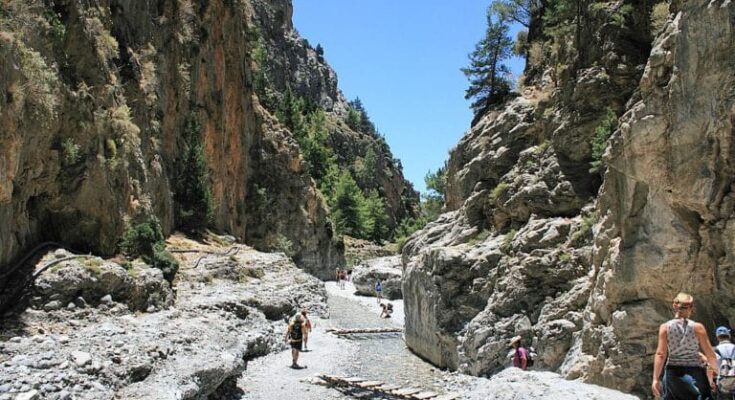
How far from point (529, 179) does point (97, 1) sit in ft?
75.9

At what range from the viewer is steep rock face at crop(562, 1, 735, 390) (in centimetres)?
1148

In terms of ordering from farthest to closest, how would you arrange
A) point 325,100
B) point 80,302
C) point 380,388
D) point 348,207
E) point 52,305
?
point 325,100 → point 348,207 → point 380,388 → point 80,302 → point 52,305

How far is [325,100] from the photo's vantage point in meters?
146

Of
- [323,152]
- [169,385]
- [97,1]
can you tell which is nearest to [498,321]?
[169,385]

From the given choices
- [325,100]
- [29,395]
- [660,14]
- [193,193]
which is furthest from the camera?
[325,100]

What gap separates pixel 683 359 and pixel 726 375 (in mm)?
742

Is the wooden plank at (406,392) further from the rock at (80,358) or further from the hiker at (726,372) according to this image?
the hiker at (726,372)

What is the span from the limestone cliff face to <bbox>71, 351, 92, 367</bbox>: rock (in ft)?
17.5

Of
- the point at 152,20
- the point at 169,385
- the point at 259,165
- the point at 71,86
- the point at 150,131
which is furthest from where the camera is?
the point at 259,165

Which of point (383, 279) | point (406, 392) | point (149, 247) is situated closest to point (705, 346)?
point (406, 392)

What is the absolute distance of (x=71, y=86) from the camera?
71.7 feet

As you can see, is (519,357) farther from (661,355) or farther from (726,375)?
(661,355)

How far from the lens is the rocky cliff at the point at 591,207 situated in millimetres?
11867

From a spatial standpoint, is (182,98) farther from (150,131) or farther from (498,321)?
(498,321)
